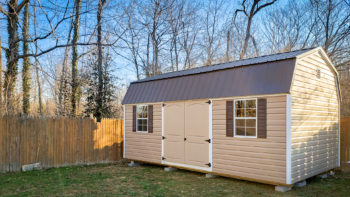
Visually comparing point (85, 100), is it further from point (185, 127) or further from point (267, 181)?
point (267, 181)

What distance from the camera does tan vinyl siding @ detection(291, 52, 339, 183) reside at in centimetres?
612

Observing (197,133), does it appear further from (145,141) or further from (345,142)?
(345,142)

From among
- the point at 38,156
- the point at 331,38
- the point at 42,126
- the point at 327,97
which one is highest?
the point at 331,38

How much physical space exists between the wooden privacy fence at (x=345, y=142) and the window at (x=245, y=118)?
4.07 metres

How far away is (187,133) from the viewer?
801 cm

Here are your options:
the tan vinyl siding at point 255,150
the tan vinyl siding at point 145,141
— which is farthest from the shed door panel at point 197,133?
the tan vinyl siding at point 145,141

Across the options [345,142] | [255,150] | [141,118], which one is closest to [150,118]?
[141,118]

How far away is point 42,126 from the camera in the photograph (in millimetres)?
8656

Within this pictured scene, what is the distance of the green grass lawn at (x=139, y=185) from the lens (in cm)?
592

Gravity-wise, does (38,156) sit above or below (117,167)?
above

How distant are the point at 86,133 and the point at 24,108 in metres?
4.78

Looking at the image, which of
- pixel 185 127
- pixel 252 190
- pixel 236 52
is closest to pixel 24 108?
pixel 185 127

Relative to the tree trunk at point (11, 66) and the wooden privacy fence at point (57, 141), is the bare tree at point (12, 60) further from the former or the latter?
the wooden privacy fence at point (57, 141)

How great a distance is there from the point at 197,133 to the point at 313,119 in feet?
10.2
